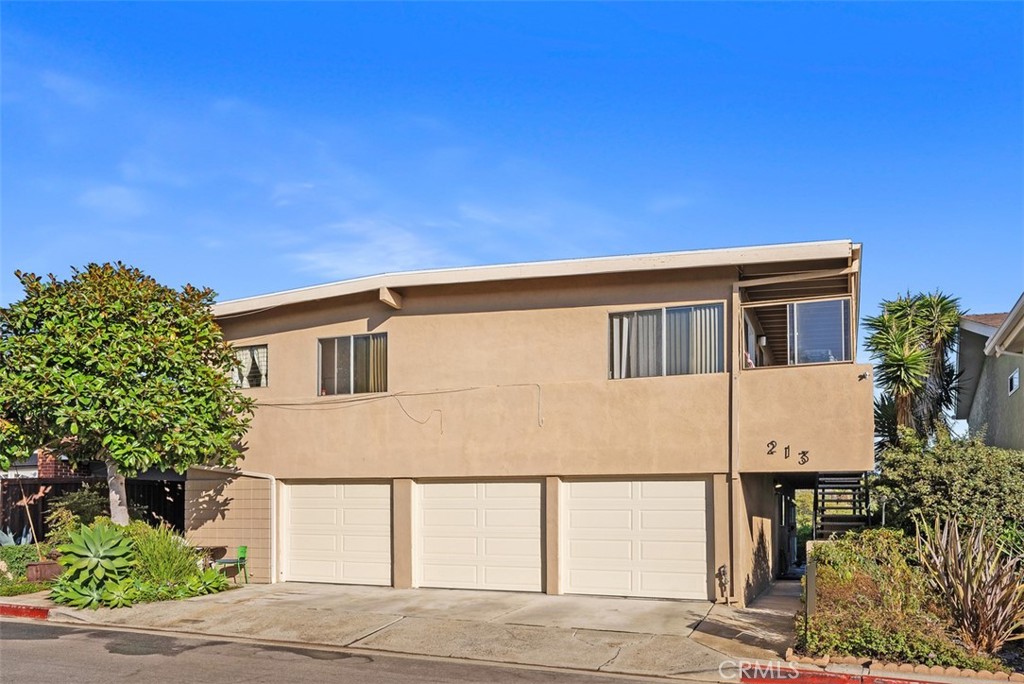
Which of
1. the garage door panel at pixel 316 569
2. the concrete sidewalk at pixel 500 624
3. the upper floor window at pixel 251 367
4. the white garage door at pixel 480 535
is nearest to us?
the concrete sidewalk at pixel 500 624

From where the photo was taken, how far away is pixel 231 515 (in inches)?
834

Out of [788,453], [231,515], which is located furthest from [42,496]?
[788,453]

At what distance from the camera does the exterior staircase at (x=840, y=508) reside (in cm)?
2159

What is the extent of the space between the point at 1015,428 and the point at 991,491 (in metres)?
3.14

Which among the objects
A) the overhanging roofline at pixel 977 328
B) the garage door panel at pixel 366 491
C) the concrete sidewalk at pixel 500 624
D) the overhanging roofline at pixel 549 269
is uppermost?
the overhanging roofline at pixel 549 269

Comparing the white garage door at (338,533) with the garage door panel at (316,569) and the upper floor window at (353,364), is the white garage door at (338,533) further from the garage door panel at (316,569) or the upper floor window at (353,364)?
the upper floor window at (353,364)

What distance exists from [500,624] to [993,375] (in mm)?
13595

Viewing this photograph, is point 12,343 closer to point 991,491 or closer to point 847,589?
point 847,589

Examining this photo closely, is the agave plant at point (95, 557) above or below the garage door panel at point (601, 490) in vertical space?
below

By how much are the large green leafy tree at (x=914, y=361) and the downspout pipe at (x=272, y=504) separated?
1337 cm

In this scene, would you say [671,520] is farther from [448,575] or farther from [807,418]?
[448,575]

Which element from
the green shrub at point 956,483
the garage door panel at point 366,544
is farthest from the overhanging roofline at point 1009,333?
the garage door panel at point 366,544

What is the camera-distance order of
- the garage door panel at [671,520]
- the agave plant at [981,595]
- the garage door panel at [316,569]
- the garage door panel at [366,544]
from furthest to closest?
the garage door panel at [316,569] < the garage door panel at [366,544] < the garage door panel at [671,520] < the agave plant at [981,595]

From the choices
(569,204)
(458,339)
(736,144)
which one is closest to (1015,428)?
(736,144)
